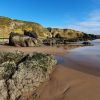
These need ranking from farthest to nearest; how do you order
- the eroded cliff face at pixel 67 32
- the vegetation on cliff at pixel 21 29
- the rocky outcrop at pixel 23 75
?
1. the eroded cliff face at pixel 67 32
2. the vegetation on cliff at pixel 21 29
3. the rocky outcrop at pixel 23 75

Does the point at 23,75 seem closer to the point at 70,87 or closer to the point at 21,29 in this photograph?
the point at 70,87

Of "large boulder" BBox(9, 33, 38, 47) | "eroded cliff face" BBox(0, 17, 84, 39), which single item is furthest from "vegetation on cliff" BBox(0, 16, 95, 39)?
"large boulder" BBox(9, 33, 38, 47)

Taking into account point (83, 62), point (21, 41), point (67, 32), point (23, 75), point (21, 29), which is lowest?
point (67, 32)

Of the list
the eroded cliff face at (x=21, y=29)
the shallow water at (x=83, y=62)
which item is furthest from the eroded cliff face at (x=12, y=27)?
the shallow water at (x=83, y=62)

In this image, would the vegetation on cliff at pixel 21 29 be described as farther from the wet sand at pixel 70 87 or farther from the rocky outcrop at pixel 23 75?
the wet sand at pixel 70 87

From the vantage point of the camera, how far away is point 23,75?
8438 millimetres

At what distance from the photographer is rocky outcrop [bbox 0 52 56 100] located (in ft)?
26.1

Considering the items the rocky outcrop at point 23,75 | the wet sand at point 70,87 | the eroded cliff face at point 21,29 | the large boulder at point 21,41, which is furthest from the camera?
the eroded cliff face at point 21,29

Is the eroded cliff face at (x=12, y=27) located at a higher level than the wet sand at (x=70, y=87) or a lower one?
higher

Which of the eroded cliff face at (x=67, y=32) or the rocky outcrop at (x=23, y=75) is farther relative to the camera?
the eroded cliff face at (x=67, y=32)

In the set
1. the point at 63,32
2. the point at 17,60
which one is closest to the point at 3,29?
the point at 63,32

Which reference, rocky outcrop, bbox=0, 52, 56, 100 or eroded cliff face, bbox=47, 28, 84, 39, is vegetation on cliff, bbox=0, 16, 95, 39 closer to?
eroded cliff face, bbox=47, 28, 84, 39

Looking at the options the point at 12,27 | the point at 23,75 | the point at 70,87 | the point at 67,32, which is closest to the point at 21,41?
the point at 23,75

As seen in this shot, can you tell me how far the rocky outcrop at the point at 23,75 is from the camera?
7.95 m
